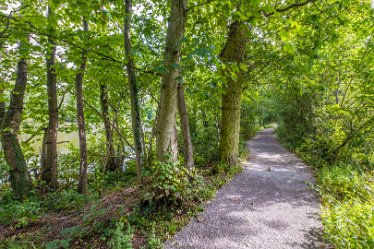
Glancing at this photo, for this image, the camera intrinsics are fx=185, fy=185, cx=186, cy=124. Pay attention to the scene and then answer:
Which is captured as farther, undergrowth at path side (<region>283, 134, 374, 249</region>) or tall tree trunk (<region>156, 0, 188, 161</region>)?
tall tree trunk (<region>156, 0, 188, 161</region>)

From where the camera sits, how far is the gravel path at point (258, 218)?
270 centimetres

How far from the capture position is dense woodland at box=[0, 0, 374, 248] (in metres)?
2.83

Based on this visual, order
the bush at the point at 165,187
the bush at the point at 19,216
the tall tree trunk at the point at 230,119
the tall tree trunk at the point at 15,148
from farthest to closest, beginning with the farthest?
the tall tree trunk at the point at 230,119 → the tall tree trunk at the point at 15,148 → the bush at the point at 19,216 → the bush at the point at 165,187

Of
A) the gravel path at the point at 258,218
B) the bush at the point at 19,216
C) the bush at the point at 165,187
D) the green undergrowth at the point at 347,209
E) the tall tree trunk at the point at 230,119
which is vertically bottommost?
the bush at the point at 19,216

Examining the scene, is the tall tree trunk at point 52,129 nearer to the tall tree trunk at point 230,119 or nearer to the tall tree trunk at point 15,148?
the tall tree trunk at point 15,148

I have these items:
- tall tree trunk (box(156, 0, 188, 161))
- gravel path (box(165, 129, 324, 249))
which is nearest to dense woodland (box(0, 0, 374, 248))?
tall tree trunk (box(156, 0, 188, 161))

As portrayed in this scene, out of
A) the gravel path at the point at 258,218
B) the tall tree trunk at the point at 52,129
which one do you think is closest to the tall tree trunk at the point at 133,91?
the gravel path at the point at 258,218

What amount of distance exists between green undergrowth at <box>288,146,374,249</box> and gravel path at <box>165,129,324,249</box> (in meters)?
0.20

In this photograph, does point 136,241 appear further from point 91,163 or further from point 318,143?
point 318,143

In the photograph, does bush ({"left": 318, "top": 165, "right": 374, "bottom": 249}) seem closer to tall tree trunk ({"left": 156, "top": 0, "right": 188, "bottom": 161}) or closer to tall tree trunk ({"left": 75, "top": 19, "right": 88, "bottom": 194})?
tall tree trunk ({"left": 156, "top": 0, "right": 188, "bottom": 161})

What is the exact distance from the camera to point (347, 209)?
3.25 meters

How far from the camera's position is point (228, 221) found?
10.6 feet

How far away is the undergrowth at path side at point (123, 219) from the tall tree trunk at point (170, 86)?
326 mm

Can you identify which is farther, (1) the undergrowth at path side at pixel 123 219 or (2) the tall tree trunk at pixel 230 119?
(2) the tall tree trunk at pixel 230 119
